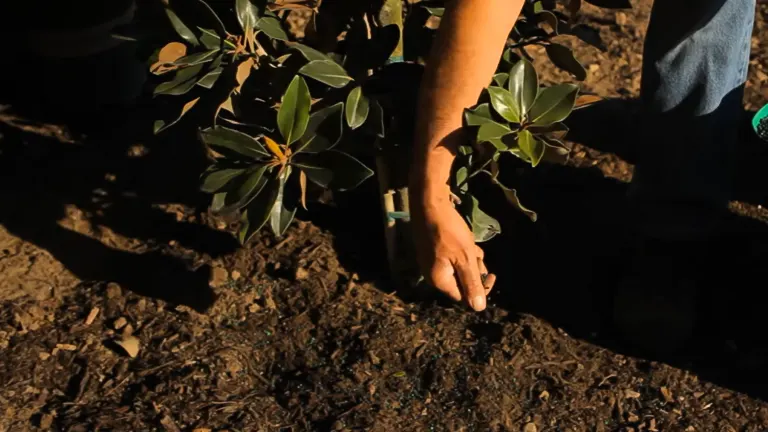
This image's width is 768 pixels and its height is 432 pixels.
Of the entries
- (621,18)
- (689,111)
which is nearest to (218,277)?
(689,111)

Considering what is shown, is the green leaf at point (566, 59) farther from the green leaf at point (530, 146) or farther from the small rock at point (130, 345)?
the small rock at point (130, 345)

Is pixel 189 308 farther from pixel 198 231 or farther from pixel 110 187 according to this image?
pixel 110 187

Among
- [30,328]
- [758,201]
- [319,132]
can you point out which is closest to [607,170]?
[758,201]

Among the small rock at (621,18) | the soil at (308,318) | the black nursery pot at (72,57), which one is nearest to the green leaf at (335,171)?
the soil at (308,318)

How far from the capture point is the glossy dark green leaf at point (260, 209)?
1.89 meters

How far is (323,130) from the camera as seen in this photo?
1.91 meters

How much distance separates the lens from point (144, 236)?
8.14 feet

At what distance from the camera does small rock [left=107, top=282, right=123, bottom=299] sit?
232 centimetres

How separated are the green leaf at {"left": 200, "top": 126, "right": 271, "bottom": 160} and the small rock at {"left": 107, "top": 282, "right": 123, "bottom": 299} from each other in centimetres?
61

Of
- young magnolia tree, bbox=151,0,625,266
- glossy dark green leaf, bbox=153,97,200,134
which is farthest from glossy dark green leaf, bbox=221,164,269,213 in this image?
glossy dark green leaf, bbox=153,97,200,134

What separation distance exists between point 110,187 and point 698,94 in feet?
4.78

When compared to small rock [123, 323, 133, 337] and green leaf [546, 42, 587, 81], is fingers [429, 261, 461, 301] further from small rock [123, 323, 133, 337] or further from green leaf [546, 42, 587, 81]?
small rock [123, 323, 133, 337]

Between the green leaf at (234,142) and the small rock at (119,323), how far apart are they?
0.59 meters

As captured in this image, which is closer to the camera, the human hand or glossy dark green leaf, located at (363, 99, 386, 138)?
the human hand
